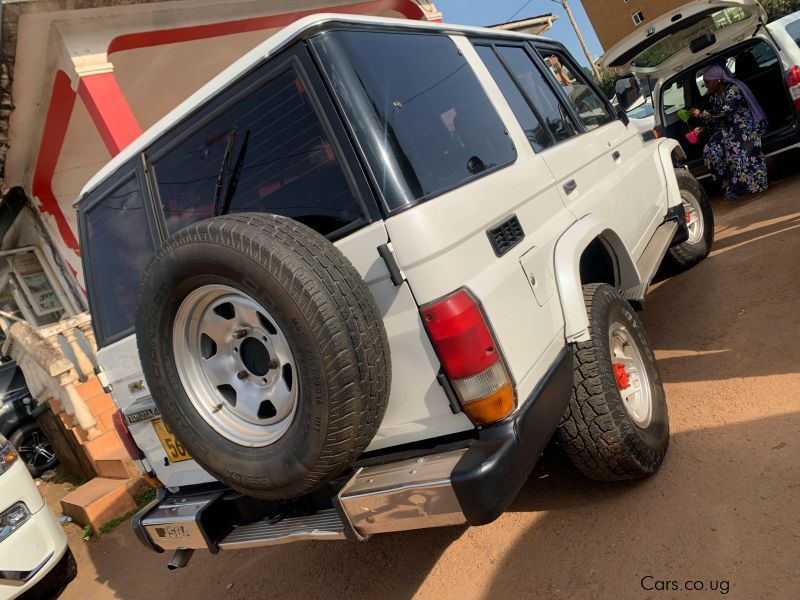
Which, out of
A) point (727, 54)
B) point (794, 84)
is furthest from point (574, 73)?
point (727, 54)

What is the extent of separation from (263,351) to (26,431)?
697 cm

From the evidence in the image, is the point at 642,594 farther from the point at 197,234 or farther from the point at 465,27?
the point at 465,27

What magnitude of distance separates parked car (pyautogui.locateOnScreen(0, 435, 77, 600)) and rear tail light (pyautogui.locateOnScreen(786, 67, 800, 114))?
713cm

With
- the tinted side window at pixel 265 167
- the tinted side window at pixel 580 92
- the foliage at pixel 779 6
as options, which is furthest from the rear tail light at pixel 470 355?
the foliage at pixel 779 6

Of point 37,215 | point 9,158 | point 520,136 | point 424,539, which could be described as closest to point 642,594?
point 424,539

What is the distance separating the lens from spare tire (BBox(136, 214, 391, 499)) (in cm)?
171

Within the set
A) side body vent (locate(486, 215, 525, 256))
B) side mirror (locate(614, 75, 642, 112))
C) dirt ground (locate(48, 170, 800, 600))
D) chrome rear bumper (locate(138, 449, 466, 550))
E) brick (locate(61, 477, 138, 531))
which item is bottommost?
dirt ground (locate(48, 170, 800, 600))

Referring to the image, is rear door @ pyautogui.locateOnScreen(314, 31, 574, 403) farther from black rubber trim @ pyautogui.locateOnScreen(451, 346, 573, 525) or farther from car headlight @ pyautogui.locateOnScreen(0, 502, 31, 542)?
car headlight @ pyautogui.locateOnScreen(0, 502, 31, 542)

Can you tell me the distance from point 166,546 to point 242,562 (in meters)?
1.07

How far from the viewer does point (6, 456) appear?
11.4 feet

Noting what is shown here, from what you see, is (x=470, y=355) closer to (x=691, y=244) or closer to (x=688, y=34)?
(x=691, y=244)

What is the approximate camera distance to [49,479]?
713 cm

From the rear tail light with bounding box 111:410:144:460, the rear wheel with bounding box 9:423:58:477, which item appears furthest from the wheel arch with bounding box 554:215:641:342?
the rear wheel with bounding box 9:423:58:477

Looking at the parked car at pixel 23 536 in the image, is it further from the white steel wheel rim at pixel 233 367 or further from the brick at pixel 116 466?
the white steel wheel rim at pixel 233 367
